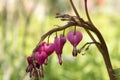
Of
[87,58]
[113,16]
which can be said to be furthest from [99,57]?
[113,16]

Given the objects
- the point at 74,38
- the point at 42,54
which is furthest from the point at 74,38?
the point at 42,54

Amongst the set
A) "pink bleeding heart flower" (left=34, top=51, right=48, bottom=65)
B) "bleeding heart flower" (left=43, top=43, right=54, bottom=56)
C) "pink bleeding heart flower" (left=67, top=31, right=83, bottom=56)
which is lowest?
"pink bleeding heart flower" (left=34, top=51, right=48, bottom=65)

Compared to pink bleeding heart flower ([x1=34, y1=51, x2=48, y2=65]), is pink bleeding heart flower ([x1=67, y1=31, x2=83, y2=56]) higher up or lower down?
higher up

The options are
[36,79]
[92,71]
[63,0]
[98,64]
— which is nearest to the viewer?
[36,79]

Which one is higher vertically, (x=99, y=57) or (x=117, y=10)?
(x=117, y=10)

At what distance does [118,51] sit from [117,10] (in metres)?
3.80

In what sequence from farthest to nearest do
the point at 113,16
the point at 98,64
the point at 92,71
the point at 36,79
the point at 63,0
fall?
the point at 113,16
the point at 63,0
the point at 98,64
the point at 92,71
the point at 36,79

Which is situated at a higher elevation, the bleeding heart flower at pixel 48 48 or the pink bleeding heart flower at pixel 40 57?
the bleeding heart flower at pixel 48 48

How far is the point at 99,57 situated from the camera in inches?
116

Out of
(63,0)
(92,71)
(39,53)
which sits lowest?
(92,71)

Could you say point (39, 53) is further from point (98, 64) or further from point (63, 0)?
point (63, 0)

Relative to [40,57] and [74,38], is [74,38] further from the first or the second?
[40,57]

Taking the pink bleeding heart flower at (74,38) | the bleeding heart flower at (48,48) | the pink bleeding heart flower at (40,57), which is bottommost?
the pink bleeding heart flower at (40,57)

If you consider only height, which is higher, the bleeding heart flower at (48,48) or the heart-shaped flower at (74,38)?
the heart-shaped flower at (74,38)
